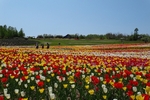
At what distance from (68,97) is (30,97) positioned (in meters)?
0.96

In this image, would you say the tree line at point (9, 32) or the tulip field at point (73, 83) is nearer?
the tulip field at point (73, 83)

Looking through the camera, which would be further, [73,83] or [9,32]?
[9,32]

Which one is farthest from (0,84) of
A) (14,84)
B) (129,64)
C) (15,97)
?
(129,64)

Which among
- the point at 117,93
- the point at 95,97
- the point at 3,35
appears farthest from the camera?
the point at 3,35

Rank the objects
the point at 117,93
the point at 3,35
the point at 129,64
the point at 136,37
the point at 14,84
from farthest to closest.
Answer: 1. the point at 3,35
2. the point at 136,37
3. the point at 129,64
4. the point at 14,84
5. the point at 117,93

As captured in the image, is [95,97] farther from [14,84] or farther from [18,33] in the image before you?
[18,33]

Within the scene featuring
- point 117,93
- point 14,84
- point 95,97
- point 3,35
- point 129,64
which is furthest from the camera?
point 3,35

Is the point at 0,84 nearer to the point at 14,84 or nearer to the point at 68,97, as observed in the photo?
the point at 14,84

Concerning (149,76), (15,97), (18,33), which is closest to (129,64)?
(149,76)

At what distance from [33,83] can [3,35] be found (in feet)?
315

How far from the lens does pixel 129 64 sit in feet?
40.0

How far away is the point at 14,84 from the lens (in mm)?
7383

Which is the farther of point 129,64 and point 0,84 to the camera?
point 129,64

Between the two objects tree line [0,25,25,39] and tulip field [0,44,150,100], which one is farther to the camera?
tree line [0,25,25,39]
